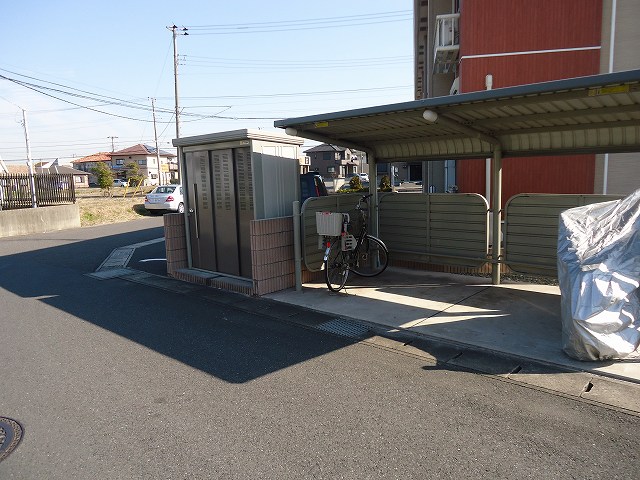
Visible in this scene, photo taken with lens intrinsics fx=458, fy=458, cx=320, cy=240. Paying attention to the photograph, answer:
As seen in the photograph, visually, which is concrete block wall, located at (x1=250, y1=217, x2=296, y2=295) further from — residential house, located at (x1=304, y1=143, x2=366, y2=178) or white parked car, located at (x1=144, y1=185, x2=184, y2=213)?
residential house, located at (x1=304, y1=143, x2=366, y2=178)

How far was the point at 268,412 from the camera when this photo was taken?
3432mm

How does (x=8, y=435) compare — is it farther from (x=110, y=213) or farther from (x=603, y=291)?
(x=110, y=213)

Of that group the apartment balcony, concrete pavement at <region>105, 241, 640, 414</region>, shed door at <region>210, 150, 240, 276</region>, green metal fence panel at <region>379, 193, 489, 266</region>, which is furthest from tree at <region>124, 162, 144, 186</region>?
green metal fence panel at <region>379, 193, 489, 266</region>

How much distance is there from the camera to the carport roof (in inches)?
176

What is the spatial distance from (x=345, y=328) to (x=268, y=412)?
1936 mm

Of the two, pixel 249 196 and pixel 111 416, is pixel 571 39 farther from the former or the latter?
pixel 111 416

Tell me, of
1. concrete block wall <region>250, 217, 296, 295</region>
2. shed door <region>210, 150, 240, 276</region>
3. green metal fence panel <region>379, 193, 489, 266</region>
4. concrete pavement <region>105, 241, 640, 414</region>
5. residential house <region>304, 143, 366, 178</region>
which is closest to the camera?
concrete pavement <region>105, 241, 640, 414</region>

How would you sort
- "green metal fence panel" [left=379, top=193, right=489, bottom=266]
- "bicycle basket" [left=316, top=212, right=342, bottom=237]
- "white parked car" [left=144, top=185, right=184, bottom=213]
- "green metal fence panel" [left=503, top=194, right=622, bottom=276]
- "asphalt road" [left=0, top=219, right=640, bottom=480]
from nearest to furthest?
"asphalt road" [left=0, top=219, right=640, bottom=480] → "green metal fence panel" [left=503, top=194, right=622, bottom=276] → "bicycle basket" [left=316, top=212, right=342, bottom=237] → "green metal fence panel" [left=379, top=193, right=489, bottom=266] → "white parked car" [left=144, top=185, right=184, bottom=213]

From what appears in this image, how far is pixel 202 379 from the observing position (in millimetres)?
4031

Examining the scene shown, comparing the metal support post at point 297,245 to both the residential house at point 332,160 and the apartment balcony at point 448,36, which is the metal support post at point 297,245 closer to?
the apartment balcony at point 448,36

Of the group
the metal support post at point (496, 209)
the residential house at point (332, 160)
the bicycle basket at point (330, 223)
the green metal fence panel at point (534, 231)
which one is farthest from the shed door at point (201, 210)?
the residential house at point (332, 160)

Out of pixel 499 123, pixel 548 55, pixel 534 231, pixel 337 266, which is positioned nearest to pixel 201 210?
pixel 337 266

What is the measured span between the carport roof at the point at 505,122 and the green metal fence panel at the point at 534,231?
0.66m

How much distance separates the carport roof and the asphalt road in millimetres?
2743
